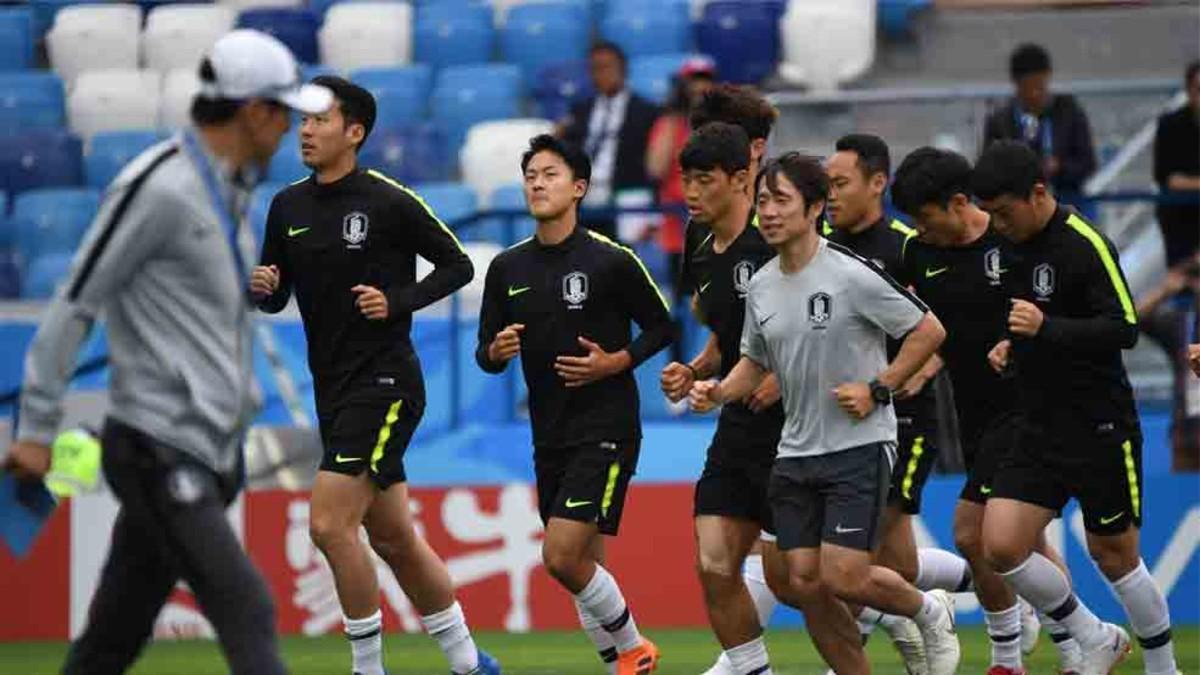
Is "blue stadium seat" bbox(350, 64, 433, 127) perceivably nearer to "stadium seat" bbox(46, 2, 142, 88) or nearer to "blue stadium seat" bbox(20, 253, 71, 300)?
"stadium seat" bbox(46, 2, 142, 88)

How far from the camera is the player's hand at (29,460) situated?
22.8 feet

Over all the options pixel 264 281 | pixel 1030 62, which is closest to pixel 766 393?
pixel 264 281

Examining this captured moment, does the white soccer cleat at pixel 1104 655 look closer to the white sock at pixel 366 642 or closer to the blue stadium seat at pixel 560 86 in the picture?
the white sock at pixel 366 642

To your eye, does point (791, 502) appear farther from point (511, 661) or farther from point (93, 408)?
point (93, 408)

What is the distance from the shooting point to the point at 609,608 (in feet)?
35.0

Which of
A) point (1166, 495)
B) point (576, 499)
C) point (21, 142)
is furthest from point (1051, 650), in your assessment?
point (21, 142)

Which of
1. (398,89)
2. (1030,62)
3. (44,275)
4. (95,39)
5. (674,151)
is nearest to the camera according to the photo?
(1030,62)

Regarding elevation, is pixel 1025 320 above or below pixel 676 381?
above

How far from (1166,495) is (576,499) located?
5424 mm

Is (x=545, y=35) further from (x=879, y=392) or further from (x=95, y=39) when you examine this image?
(x=879, y=392)

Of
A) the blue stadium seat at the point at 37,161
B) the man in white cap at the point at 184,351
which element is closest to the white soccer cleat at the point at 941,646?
the man in white cap at the point at 184,351

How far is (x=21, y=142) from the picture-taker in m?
18.3

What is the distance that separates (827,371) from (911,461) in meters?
1.62

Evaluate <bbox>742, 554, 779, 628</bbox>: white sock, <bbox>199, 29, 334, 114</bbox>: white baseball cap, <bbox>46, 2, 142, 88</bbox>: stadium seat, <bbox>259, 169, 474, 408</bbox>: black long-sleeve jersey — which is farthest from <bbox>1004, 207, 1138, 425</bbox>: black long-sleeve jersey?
<bbox>46, 2, 142, 88</bbox>: stadium seat
